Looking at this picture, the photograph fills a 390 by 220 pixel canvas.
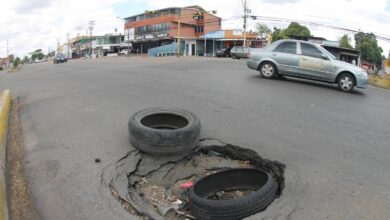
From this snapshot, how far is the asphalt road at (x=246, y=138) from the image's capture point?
14.6ft

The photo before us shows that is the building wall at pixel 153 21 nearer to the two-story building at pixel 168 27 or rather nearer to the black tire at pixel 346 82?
the two-story building at pixel 168 27

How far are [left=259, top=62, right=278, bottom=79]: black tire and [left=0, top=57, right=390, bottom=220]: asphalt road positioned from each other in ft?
5.96

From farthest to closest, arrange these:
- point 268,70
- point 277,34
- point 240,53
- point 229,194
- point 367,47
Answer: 1. point 367,47
2. point 277,34
3. point 240,53
4. point 268,70
5. point 229,194

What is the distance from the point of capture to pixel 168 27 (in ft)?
242

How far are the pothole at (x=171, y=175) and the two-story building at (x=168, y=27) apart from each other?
208ft

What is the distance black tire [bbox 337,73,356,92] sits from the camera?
12484 millimetres

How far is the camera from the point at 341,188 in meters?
4.84

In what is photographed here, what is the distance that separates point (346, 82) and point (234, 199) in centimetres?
972

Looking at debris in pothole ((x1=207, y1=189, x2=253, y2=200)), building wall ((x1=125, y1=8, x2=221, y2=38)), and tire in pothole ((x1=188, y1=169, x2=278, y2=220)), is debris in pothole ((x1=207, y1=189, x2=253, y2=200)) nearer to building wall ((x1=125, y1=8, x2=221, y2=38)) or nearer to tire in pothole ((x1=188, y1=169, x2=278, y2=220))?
tire in pothole ((x1=188, y1=169, x2=278, y2=220))

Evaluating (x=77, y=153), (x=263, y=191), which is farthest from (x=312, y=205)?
(x=77, y=153)

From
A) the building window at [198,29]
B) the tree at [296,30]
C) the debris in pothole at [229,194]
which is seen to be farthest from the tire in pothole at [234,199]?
the tree at [296,30]

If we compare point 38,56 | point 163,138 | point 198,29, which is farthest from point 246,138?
point 38,56

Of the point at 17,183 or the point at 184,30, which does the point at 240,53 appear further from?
the point at 17,183

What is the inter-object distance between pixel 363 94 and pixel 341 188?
8.76 metres
